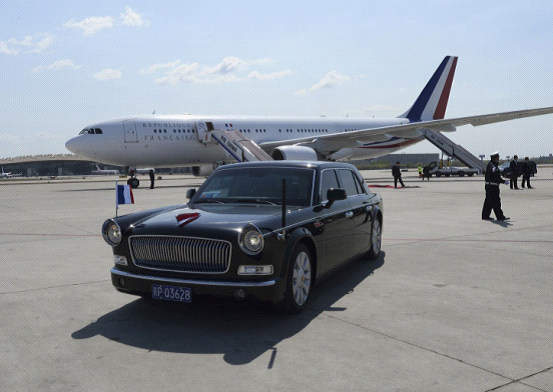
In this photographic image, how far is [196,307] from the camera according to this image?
5355 millimetres

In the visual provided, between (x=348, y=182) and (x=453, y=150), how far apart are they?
38.4 m

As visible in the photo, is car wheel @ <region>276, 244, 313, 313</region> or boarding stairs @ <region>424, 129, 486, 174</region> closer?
car wheel @ <region>276, 244, 313, 313</region>

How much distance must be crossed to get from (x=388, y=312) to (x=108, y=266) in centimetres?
427

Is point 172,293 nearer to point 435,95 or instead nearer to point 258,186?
point 258,186

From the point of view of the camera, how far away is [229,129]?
102 ft

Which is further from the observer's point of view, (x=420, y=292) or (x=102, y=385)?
(x=420, y=292)

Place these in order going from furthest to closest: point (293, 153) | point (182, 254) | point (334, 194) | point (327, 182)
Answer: point (293, 153) → point (327, 182) → point (334, 194) → point (182, 254)

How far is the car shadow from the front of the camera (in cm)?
415

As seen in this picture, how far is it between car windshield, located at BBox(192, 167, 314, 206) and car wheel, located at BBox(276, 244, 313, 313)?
0.77m

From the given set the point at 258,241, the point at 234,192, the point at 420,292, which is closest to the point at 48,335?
the point at 258,241

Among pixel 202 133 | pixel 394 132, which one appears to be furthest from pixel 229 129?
pixel 394 132

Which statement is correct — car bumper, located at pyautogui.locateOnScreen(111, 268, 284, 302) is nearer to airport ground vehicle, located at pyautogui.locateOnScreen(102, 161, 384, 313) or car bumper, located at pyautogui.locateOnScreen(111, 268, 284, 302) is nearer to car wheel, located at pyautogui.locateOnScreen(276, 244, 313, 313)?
airport ground vehicle, located at pyautogui.locateOnScreen(102, 161, 384, 313)

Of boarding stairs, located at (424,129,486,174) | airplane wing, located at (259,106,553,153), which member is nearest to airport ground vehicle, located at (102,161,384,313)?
airplane wing, located at (259,106,553,153)

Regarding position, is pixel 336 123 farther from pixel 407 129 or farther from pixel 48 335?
pixel 48 335
